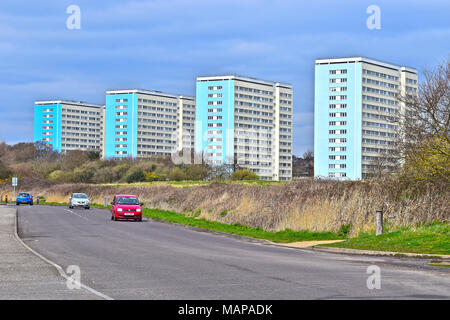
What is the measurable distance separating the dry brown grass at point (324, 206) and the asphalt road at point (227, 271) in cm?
461

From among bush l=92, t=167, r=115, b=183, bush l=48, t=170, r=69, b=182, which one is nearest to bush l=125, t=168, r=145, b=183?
bush l=92, t=167, r=115, b=183

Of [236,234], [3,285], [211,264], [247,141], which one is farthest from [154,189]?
[247,141]

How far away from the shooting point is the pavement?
35.8ft

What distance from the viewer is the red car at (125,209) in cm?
4209

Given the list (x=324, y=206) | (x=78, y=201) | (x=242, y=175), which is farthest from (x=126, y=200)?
(x=242, y=175)

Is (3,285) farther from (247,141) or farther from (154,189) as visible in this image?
(247,141)

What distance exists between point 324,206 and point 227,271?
14849 millimetres

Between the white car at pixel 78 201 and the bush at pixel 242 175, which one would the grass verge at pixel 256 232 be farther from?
the bush at pixel 242 175

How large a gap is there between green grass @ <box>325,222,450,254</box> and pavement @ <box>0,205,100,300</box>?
36.9ft

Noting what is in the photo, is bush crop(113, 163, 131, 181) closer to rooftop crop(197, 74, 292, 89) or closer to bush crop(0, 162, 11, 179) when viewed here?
bush crop(0, 162, 11, 179)

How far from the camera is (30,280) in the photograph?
13031 mm

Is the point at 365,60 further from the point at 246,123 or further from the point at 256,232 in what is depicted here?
the point at 256,232

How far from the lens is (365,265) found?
58.0ft
